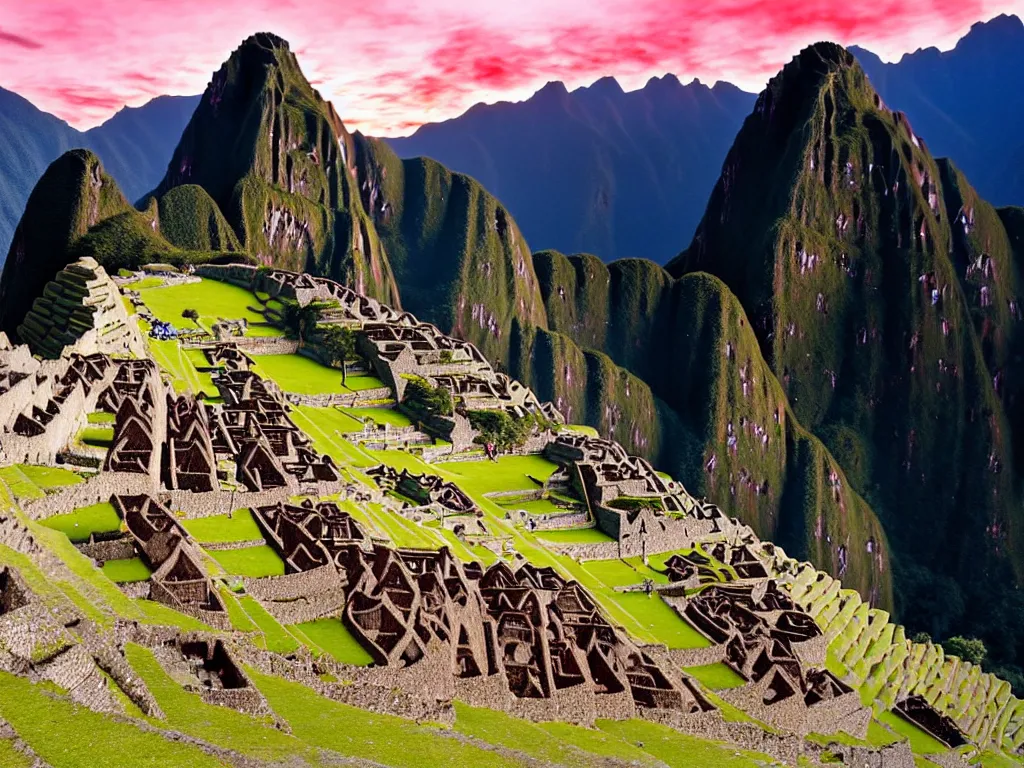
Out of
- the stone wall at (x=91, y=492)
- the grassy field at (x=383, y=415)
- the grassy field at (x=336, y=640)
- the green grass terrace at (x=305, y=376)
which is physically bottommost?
the grassy field at (x=383, y=415)

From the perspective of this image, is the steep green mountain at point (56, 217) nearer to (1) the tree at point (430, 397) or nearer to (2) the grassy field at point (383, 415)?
(1) the tree at point (430, 397)

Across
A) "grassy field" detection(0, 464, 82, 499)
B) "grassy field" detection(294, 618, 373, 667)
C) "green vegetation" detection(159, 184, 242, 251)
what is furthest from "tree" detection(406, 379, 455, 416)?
"green vegetation" detection(159, 184, 242, 251)

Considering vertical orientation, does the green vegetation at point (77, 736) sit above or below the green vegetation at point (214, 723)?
above

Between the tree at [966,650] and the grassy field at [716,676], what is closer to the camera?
the grassy field at [716,676]

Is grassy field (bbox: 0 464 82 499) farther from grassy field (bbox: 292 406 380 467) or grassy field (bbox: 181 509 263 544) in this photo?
grassy field (bbox: 292 406 380 467)

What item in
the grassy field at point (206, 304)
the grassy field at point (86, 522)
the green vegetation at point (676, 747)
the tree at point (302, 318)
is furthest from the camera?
the tree at point (302, 318)

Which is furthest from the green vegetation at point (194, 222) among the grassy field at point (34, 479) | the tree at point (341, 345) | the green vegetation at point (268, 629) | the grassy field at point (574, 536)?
the green vegetation at point (268, 629)
